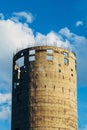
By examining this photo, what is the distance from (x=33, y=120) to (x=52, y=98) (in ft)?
13.0

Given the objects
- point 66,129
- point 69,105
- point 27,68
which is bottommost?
point 66,129

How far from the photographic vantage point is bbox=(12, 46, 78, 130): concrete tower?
5450 cm

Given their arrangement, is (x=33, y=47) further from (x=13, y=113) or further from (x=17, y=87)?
(x=13, y=113)

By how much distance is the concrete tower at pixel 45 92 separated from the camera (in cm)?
5450

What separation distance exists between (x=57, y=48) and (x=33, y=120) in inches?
436

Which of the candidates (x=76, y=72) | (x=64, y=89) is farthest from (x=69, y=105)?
(x=76, y=72)

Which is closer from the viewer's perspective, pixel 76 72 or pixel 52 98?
pixel 52 98

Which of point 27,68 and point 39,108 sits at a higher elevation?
point 27,68

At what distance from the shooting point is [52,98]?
55.1 meters

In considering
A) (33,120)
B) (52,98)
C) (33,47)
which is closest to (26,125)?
(33,120)

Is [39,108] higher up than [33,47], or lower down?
lower down

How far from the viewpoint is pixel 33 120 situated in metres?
54.4

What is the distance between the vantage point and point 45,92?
181 feet

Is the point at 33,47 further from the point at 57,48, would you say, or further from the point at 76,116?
the point at 76,116
